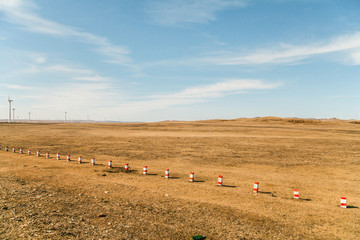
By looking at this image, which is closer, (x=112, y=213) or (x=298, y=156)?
(x=112, y=213)

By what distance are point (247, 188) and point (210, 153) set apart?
13.0 meters

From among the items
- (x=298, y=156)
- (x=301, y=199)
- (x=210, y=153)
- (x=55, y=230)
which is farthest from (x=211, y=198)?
(x=298, y=156)

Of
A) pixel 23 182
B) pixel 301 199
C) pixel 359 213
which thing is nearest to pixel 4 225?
pixel 23 182

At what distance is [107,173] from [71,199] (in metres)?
5.99

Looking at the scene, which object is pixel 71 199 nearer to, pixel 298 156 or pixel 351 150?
pixel 298 156

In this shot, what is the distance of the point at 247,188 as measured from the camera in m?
14.1

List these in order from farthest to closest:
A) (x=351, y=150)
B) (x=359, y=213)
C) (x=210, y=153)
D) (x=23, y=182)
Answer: (x=351, y=150) → (x=210, y=153) → (x=23, y=182) → (x=359, y=213)

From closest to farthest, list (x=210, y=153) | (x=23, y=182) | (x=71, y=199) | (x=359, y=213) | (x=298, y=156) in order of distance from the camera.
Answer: (x=359, y=213) → (x=71, y=199) → (x=23, y=182) → (x=298, y=156) → (x=210, y=153)

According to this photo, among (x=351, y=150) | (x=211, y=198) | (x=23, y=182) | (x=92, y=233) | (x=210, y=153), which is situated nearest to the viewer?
(x=92, y=233)

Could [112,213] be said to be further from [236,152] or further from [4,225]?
[236,152]

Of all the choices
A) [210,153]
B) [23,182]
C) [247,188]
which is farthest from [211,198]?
[210,153]

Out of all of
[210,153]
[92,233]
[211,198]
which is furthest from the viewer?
[210,153]

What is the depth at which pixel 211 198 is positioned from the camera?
480 inches

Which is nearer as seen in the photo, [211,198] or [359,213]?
[359,213]
